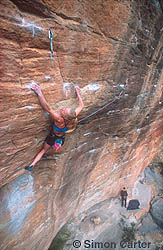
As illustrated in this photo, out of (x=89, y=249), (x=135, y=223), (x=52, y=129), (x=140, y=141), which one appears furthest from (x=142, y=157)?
(x=52, y=129)

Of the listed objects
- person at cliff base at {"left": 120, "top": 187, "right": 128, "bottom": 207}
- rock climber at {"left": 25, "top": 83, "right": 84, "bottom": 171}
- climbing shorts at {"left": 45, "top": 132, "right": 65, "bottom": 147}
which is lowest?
person at cliff base at {"left": 120, "top": 187, "right": 128, "bottom": 207}

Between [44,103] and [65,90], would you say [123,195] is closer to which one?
[65,90]

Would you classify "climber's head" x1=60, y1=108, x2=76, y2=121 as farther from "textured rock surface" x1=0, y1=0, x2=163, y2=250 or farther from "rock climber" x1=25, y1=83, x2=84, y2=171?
"textured rock surface" x1=0, y1=0, x2=163, y2=250

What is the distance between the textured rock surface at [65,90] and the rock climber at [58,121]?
0.10 m

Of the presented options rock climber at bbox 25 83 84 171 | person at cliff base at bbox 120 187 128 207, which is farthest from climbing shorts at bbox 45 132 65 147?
person at cliff base at bbox 120 187 128 207

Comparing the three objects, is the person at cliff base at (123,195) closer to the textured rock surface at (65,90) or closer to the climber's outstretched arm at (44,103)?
the textured rock surface at (65,90)

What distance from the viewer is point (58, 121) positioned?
2.50 m

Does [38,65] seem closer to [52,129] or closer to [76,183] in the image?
[52,129]

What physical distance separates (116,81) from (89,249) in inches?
264

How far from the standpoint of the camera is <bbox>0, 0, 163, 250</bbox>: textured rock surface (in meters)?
1.93

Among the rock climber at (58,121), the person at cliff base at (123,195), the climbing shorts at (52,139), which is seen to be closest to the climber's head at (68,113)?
the rock climber at (58,121)

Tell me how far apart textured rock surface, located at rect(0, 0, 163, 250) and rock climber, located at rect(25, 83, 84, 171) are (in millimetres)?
101

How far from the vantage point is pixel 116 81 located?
3.27m

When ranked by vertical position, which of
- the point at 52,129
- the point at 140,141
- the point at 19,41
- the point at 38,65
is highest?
the point at 19,41
